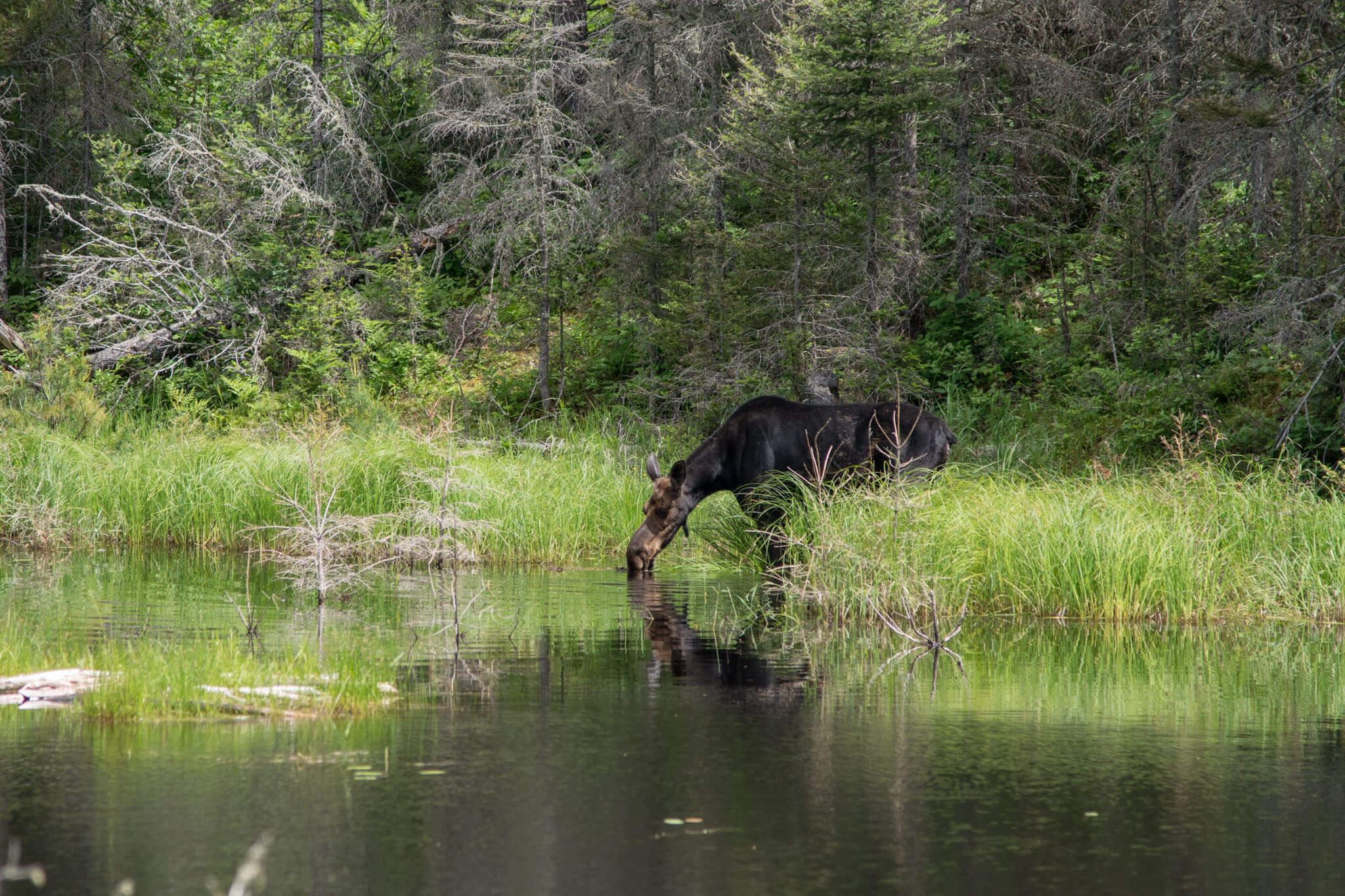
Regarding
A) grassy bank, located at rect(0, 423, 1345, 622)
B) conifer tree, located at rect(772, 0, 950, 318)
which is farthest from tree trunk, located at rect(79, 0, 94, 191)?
conifer tree, located at rect(772, 0, 950, 318)

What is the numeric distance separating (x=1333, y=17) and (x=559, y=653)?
11487 mm

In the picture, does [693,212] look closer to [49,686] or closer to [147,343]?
[147,343]

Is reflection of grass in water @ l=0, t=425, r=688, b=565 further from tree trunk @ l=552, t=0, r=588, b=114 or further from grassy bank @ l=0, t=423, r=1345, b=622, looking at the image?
tree trunk @ l=552, t=0, r=588, b=114

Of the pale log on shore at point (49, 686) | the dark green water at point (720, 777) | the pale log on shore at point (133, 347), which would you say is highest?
the pale log on shore at point (133, 347)

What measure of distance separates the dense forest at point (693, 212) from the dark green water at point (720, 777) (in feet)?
23.0

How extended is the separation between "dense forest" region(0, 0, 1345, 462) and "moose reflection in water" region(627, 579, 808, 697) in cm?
692

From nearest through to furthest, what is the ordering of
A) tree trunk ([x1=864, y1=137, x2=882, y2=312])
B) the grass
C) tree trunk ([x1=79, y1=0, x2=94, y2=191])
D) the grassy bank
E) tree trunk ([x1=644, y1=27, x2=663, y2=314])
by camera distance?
1. the grass
2. the grassy bank
3. tree trunk ([x1=864, y1=137, x2=882, y2=312])
4. tree trunk ([x1=644, y1=27, x2=663, y2=314])
5. tree trunk ([x1=79, y1=0, x2=94, y2=191])

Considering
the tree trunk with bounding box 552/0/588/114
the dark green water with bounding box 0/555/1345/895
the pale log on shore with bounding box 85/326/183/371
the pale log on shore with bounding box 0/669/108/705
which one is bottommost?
the dark green water with bounding box 0/555/1345/895

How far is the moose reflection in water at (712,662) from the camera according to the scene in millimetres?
7738

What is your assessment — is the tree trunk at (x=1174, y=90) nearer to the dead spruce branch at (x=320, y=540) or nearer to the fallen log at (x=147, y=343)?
the dead spruce branch at (x=320, y=540)

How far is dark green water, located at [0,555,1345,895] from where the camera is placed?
444 cm

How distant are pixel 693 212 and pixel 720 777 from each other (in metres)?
17.7

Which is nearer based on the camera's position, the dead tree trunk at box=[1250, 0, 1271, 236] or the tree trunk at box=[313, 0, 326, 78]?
the dead tree trunk at box=[1250, 0, 1271, 236]

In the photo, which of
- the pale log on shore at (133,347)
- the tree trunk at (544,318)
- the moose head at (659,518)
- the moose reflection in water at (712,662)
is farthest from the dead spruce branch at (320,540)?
the pale log on shore at (133,347)
